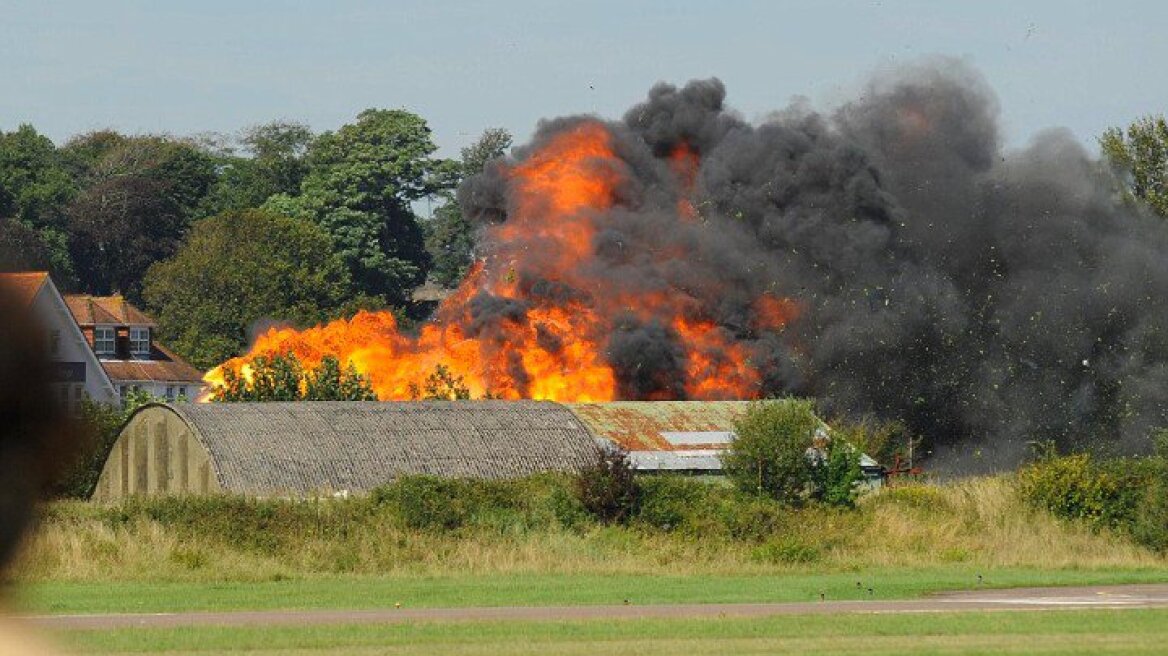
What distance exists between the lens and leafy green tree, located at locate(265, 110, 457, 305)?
136625 mm

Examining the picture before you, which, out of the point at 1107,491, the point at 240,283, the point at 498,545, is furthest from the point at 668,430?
the point at 240,283

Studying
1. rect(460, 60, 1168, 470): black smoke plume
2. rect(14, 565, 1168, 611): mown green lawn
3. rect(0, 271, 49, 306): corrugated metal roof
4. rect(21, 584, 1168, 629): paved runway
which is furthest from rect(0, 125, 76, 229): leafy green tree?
rect(0, 271, 49, 306): corrugated metal roof

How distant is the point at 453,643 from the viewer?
91.4 ft

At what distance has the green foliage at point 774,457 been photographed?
166 ft

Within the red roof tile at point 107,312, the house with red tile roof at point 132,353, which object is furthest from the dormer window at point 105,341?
the red roof tile at point 107,312

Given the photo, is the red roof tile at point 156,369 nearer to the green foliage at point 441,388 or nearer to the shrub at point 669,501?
the green foliage at point 441,388

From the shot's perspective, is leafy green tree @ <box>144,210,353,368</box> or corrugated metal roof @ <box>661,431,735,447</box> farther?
leafy green tree @ <box>144,210,353,368</box>

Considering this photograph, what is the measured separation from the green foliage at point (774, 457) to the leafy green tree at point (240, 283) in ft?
243

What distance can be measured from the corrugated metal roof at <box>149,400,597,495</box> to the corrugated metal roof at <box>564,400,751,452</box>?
5.63 feet

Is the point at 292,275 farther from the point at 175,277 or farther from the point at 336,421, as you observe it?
the point at 336,421

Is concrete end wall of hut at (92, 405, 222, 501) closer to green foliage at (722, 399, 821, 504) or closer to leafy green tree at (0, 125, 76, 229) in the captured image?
green foliage at (722, 399, 821, 504)

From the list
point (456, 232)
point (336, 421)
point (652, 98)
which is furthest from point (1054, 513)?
point (456, 232)

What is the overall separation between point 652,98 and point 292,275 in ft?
145

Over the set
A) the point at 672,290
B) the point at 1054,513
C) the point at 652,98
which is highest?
the point at 652,98
